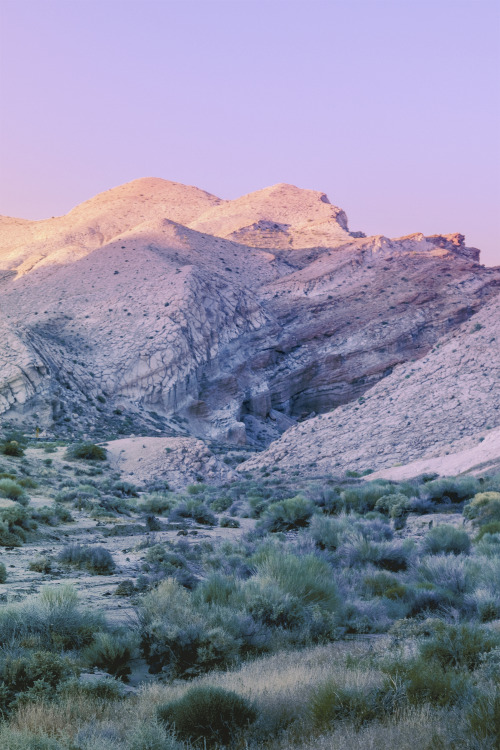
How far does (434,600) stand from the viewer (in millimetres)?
8461

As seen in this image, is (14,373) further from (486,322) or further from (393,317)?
(393,317)

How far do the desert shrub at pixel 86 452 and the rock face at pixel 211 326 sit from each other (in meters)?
8.35

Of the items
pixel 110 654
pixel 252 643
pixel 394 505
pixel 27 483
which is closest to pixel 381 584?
pixel 252 643

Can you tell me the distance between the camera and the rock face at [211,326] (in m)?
45.1

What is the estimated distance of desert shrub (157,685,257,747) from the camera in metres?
4.56

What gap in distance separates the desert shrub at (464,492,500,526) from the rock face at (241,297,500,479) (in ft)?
33.1

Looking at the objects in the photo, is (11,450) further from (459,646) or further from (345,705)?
(345,705)

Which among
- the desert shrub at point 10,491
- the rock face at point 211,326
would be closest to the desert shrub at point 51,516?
the desert shrub at point 10,491

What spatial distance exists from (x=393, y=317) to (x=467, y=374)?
22.7 m

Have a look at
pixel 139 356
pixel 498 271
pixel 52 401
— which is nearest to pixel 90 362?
pixel 139 356

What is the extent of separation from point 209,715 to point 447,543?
Answer: 8.41m

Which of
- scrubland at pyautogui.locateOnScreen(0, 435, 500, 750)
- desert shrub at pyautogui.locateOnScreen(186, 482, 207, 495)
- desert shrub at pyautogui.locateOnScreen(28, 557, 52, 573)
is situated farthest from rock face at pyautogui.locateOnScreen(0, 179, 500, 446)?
scrubland at pyautogui.locateOnScreen(0, 435, 500, 750)

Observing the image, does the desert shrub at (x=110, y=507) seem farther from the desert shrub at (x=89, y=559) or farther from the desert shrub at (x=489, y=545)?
the desert shrub at (x=489, y=545)

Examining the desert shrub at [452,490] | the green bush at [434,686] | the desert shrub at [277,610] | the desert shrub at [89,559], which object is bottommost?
the desert shrub at [452,490]
